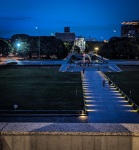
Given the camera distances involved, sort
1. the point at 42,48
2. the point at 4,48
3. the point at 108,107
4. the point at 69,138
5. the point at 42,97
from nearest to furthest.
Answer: the point at 69,138 < the point at 108,107 < the point at 42,97 < the point at 42,48 < the point at 4,48

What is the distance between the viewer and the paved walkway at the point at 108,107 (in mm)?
23567

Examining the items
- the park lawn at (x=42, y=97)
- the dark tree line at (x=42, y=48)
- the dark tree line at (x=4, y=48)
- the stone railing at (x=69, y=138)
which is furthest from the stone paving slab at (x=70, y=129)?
the dark tree line at (x=4, y=48)

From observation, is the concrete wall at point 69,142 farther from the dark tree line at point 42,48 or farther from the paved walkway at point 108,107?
the dark tree line at point 42,48

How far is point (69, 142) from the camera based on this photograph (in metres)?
5.94

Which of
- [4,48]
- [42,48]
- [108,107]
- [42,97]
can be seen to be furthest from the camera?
[4,48]

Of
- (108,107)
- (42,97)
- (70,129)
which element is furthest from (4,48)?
(70,129)

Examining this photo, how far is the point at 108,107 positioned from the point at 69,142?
22.2 meters

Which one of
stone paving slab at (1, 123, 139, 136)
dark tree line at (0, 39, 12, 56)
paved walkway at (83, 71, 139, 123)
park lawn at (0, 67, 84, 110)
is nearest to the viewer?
stone paving slab at (1, 123, 139, 136)

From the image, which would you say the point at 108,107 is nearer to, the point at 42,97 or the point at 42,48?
the point at 42,97

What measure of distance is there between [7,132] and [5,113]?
19.4 m

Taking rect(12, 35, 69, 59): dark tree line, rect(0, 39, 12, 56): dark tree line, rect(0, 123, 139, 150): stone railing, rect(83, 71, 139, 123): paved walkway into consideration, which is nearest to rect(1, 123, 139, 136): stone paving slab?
rect(0, 123, 139, 150): stone railing

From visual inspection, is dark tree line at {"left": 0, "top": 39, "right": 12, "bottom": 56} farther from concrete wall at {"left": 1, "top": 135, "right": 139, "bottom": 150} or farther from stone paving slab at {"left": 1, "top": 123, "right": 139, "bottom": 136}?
concrete wall at {"left": 1, "top": 135, "right": 139, "bottom": 150}

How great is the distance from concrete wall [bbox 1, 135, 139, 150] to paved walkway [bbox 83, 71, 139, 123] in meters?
16.9

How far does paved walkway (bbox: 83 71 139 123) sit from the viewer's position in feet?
77.3
